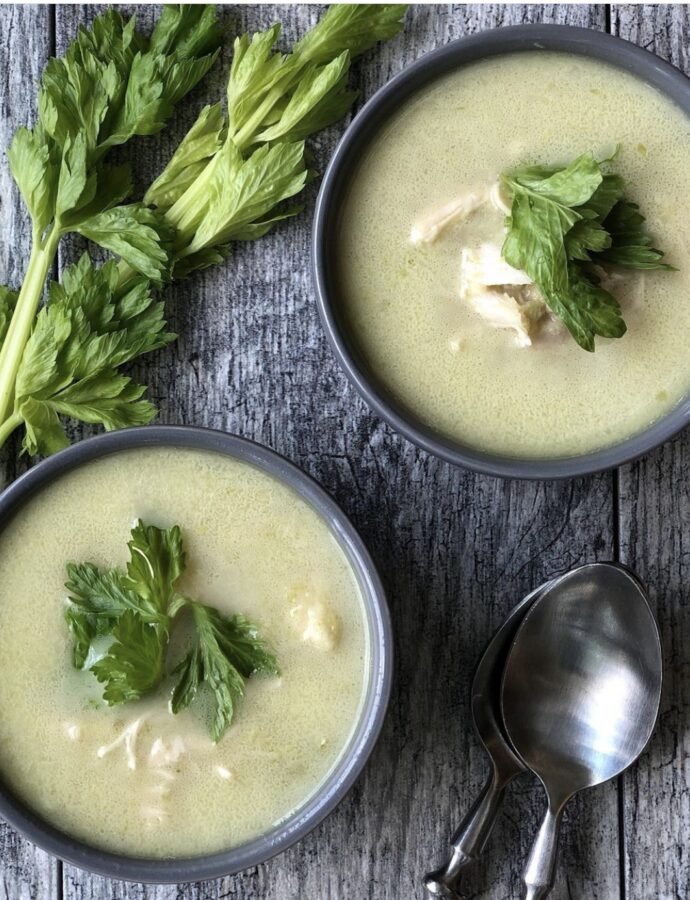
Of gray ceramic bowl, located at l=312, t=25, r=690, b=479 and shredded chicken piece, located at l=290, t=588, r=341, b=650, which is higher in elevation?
gray ceramic bowl, located at l=312, t=25, r=690, b=479

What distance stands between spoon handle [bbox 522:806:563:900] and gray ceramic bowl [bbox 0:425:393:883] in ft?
1.03

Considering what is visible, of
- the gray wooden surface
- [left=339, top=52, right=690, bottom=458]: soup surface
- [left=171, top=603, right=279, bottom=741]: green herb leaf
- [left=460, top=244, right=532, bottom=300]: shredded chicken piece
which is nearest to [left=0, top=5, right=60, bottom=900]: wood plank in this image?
the gray wooden surface

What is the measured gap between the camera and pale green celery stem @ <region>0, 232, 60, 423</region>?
4.75ft

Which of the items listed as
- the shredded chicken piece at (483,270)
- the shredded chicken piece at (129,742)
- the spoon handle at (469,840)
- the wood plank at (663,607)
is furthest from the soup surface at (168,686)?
the wood plank at (663,607)

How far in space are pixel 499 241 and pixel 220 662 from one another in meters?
0.63

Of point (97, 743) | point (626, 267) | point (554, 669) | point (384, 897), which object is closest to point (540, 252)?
point (626, 267)

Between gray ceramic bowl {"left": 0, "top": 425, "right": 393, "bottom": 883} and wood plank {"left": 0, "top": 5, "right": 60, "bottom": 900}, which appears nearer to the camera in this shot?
gray ceramic bowl {"left": 0, "top": 425, "right": 393, "bottom": 883}

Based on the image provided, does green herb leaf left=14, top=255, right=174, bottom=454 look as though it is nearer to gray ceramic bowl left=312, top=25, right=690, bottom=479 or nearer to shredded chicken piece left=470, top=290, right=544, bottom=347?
gray ceramic bowl left=312, top=25, right=690, bottom=479

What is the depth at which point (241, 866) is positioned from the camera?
1.32m

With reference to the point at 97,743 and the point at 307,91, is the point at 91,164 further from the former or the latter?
the point at 97,743

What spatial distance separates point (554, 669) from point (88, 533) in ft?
2.13

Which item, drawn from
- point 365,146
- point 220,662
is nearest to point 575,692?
point 220,662

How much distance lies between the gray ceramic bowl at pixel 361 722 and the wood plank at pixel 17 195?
19 cm

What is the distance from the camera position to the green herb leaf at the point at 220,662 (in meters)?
1.28
